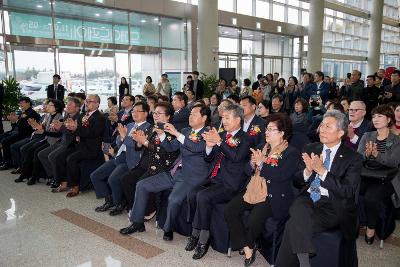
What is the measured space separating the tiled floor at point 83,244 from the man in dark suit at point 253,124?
118 cm

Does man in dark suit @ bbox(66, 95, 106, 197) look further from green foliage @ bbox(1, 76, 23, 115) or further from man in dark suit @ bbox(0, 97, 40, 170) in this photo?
green foliage @ bbox(1, 76, 23, 115)

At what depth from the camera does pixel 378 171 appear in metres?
3.17

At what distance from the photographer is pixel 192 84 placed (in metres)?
9.91

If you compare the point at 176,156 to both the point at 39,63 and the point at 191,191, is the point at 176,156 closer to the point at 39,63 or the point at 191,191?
the point at 191,191

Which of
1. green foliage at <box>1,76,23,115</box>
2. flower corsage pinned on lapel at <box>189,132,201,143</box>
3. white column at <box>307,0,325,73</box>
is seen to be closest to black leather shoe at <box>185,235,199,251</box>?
flower corsage pinned on lapel at <box>189,132,201,143</box>

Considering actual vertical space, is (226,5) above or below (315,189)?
above

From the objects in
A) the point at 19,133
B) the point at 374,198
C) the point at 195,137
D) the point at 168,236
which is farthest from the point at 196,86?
the point at 374,198

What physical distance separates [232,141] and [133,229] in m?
1.39

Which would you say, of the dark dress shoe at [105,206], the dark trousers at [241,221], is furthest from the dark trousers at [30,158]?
the dark trousers at [241,221]

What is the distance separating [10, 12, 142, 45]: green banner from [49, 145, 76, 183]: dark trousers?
6.21 meters

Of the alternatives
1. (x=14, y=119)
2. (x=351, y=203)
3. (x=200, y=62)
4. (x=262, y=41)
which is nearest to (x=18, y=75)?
(x=14, y=119)

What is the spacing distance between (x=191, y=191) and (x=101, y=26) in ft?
31.3

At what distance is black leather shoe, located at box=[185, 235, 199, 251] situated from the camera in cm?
317

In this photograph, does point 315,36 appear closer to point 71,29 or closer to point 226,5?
point 226,5
